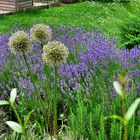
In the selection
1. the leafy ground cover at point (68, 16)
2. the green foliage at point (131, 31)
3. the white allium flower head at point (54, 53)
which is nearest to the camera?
the white allium flower head at point (54, 53)

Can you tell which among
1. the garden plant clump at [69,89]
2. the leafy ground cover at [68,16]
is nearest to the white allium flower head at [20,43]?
the garden plant clump at [69,89]

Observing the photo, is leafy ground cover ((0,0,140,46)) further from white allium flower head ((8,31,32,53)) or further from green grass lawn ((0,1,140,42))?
white allium flower head ((8,31,32,53))

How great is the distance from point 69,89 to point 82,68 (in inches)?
15.1

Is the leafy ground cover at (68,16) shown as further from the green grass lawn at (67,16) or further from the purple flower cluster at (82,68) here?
the purple flower cluster at (82,68)

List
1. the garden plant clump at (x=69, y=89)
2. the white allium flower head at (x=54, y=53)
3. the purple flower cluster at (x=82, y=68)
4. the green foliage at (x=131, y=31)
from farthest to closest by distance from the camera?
the green foliage at (x=131, y=31)
the purple flower cluster at (x=82, y=68)
the garden plant clump at (x=69, y=89)
the white allium flower head at (x=54, y=53)

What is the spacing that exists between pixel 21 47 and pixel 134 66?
1.58 metres

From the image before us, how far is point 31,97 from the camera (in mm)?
4734

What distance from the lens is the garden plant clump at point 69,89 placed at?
366 centimetres

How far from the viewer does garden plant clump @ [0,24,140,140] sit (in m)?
3.66

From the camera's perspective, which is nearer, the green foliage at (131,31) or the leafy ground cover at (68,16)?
the green foliage at (131,31)

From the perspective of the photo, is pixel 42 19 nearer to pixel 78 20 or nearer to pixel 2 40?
pixel 78 20

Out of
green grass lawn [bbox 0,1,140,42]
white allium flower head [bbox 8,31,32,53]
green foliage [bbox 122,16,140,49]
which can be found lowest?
green grass lawn [bbox 0,1,140,42]

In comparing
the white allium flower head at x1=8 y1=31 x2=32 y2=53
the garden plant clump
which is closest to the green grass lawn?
the garden plant clump

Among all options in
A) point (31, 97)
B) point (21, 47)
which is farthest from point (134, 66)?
point (21, 47)
